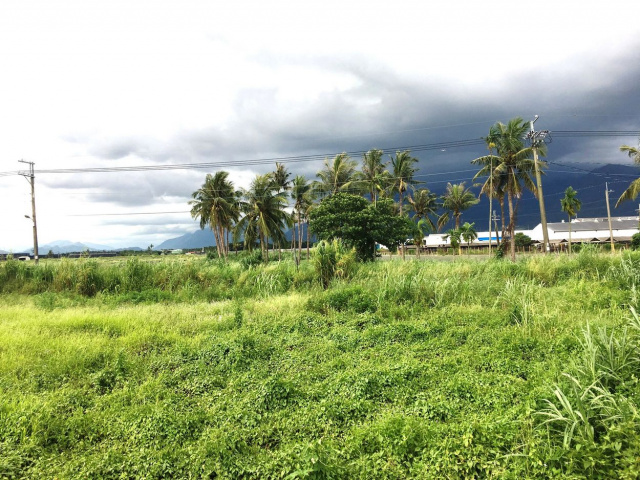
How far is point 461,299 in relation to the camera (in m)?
8.01

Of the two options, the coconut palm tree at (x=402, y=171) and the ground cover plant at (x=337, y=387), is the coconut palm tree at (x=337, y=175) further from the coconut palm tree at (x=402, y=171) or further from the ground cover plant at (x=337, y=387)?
the ground cover plant at (x=337, y=387)

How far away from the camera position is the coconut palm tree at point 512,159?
26.7 meters

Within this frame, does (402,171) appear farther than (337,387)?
Yes

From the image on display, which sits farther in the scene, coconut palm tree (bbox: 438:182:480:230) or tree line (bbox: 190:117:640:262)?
coconut palm tree (bbox: 438:182:480:230)

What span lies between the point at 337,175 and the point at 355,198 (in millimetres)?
12453

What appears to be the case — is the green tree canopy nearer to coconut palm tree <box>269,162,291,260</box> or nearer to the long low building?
coconut palm tree <box>269,162,291,260</box>

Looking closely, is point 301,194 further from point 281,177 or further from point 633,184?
point 633,184

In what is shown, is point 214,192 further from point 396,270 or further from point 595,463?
point 595,463

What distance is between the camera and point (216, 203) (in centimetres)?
3412

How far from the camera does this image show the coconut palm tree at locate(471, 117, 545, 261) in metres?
26.7

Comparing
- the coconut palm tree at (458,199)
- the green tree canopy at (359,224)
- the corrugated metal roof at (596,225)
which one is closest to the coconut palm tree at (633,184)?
the green tree canopy at (359,224)

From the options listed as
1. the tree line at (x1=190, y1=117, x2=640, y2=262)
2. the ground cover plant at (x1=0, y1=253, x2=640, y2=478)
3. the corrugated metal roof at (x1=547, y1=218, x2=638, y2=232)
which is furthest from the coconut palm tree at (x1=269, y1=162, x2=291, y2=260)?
the corrugated metal roof at (x1=547, y1=218, x2=638, y2=232)

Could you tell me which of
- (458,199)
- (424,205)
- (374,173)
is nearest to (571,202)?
(458,199)

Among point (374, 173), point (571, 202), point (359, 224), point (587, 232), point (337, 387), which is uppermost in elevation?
point (374, 173)
